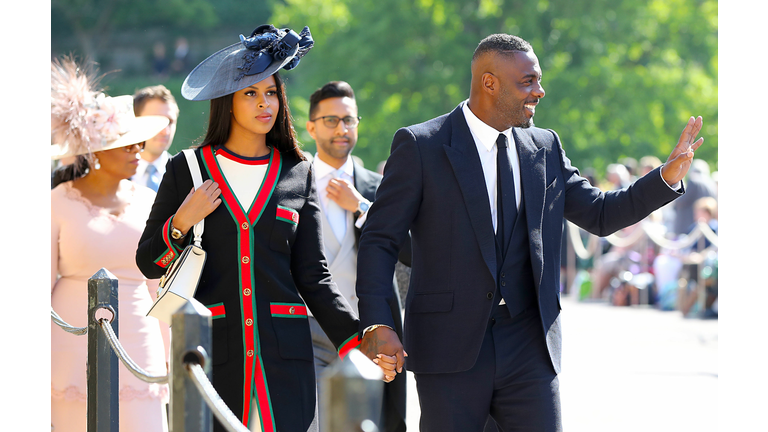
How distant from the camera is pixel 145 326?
505 centimetres

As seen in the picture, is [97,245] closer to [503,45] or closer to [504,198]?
[504,198]

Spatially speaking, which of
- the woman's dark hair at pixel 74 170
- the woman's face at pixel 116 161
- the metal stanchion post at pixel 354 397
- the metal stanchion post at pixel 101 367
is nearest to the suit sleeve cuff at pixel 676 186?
the metal stanchion post at pixel 101 367

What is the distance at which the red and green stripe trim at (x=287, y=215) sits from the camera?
12.5ft

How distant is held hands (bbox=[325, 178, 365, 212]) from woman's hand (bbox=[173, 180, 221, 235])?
6.35ft

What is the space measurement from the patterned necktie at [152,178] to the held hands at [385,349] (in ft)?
A: 11.0

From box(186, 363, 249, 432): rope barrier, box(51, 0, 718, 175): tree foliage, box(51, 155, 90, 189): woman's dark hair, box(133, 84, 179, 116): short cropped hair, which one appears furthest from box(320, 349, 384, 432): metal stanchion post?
box(51, 0, 718, 175): tree foliage

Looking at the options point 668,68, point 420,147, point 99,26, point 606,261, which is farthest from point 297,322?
point 99,26

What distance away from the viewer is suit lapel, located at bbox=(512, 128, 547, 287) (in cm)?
394

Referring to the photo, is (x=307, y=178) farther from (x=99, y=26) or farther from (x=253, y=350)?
(x=99, y=26)

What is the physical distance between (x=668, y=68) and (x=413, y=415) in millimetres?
20486

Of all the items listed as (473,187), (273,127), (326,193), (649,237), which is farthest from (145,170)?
(649,237)

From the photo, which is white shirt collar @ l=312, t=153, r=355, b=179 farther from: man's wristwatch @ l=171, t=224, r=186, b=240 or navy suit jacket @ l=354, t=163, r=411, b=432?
man's wristwatch @ l=171, t=224, r=186, b=240

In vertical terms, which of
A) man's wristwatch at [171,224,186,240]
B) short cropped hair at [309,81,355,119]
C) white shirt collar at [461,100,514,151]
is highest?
short cropped hair at [309,81,355,119]

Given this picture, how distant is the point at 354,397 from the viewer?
6.33ft
